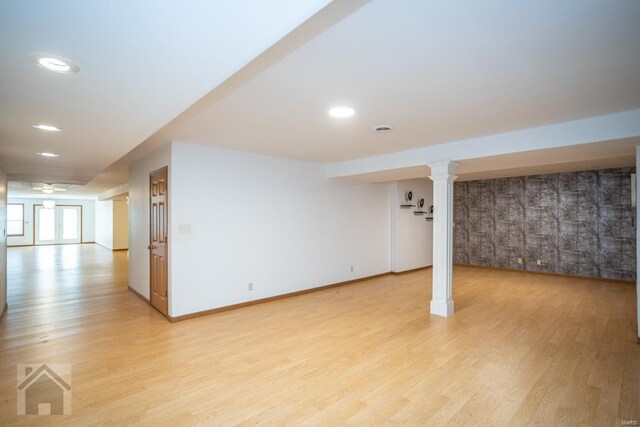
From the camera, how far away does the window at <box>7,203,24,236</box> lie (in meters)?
13.6

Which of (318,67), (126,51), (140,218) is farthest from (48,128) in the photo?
(140,218)

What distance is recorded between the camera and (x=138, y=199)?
5355 millimetres

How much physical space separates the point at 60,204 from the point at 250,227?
1459 cm

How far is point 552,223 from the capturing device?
23.4ft

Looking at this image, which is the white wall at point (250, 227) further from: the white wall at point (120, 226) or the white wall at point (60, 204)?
the white wall at point (60, 204)

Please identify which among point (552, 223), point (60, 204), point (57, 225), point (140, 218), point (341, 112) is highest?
point (341, 112)

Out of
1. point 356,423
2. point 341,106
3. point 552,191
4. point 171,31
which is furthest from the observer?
point 552,191

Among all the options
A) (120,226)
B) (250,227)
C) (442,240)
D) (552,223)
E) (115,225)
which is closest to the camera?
(442,240)

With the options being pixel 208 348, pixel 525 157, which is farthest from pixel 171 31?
pixel 525 157

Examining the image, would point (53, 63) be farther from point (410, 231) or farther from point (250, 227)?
point (410, 231)

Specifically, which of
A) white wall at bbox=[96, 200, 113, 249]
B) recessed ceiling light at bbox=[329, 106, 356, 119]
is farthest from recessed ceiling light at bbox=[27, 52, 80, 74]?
white wall at bbox=[96, 200, 113, 249]

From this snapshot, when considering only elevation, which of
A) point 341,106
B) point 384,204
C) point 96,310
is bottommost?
point 96,310

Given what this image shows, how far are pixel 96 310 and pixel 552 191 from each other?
29.2 feet

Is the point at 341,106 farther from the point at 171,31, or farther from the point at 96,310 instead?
the point at 96,310
